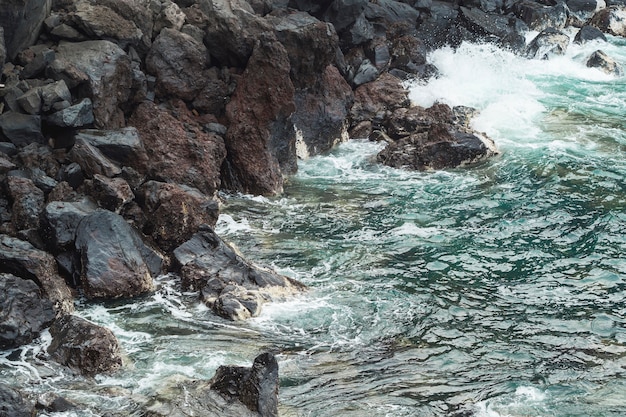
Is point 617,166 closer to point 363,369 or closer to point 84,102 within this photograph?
point 363,369

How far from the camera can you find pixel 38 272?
34.8ft

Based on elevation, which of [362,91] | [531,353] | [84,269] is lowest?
[531,353]

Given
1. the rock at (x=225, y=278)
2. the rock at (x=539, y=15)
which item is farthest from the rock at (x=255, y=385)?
the rock at (x=539, y=15)

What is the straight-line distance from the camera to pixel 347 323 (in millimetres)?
11102

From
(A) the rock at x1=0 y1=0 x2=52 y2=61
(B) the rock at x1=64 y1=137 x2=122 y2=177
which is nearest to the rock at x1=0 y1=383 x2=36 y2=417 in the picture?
(B) the rock at x1=64 y1=137 x2=122 y2=177

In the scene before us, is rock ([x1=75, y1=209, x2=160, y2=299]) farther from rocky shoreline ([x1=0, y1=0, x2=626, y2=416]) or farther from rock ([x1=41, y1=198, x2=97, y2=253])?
rock ([x1=41, y1=198, x2=97, y2=253])

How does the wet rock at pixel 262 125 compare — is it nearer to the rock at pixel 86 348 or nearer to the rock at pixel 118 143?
the rock at pixel 118 143

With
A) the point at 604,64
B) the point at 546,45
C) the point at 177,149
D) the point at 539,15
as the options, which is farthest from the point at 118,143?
the point at 539,15

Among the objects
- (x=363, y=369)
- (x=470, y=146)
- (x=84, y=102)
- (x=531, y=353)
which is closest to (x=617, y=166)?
(x=470, y=146)

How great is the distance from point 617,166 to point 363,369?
34.3 feet

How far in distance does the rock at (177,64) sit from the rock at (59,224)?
5.49m

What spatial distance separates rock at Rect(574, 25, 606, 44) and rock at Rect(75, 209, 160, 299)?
73.5 feet

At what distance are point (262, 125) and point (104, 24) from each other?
389 cm

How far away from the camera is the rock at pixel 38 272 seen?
10562mm
